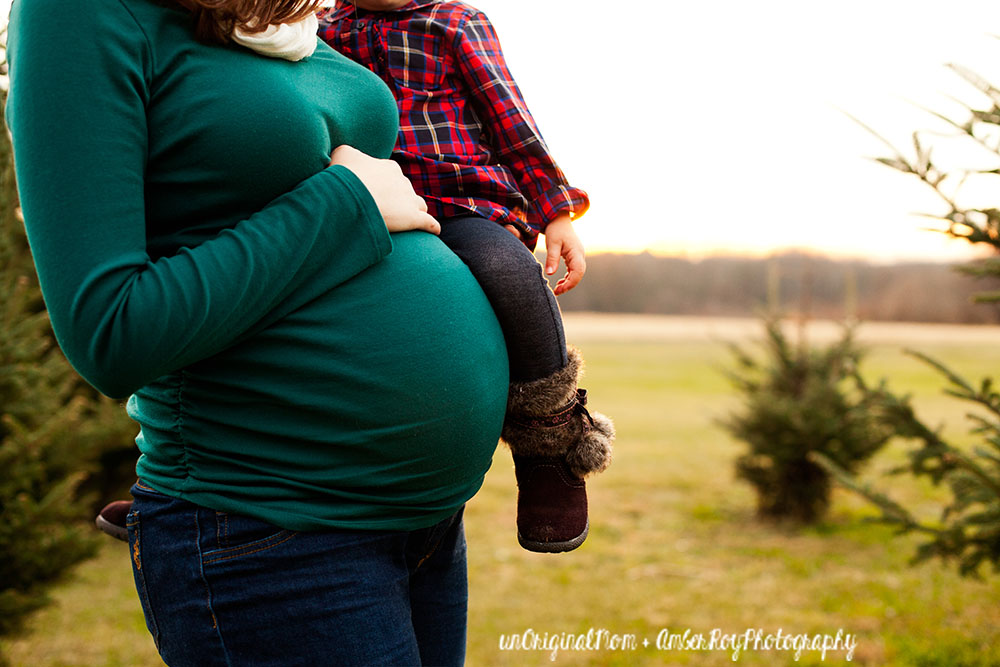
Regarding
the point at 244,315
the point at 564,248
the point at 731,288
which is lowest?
the point at 731,288

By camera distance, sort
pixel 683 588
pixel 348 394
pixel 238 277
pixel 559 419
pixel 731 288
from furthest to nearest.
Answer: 1. pixel 731 288
2. pixel 683 588
3. pixel 559 419
4. pixel 348 394
5. pixel 238 277

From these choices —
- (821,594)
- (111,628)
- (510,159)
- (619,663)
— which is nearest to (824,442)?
(821,594)

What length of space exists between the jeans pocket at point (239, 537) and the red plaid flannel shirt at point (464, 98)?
0.76 meters

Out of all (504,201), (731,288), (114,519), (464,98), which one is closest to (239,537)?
(114,519)

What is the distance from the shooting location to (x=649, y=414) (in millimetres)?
16891

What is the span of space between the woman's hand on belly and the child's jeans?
0.22 m

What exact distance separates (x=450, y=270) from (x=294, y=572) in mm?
466

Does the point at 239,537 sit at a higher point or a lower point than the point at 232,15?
lower

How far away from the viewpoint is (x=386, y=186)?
1.10 meters

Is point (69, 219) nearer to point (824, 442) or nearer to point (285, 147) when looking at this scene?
point (285, 147)

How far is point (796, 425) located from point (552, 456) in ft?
22.2

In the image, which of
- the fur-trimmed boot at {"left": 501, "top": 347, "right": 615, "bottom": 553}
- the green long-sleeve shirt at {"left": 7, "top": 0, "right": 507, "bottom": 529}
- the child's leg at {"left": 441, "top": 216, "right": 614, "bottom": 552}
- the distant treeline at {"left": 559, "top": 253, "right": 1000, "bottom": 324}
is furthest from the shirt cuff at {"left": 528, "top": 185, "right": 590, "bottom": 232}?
the distant treeline at {"left": 559, "top": 253, "right": 1000, "bottom": 324}

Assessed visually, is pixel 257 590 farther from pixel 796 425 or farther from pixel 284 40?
pixel 796 425

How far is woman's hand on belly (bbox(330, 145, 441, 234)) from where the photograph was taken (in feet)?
3.55
